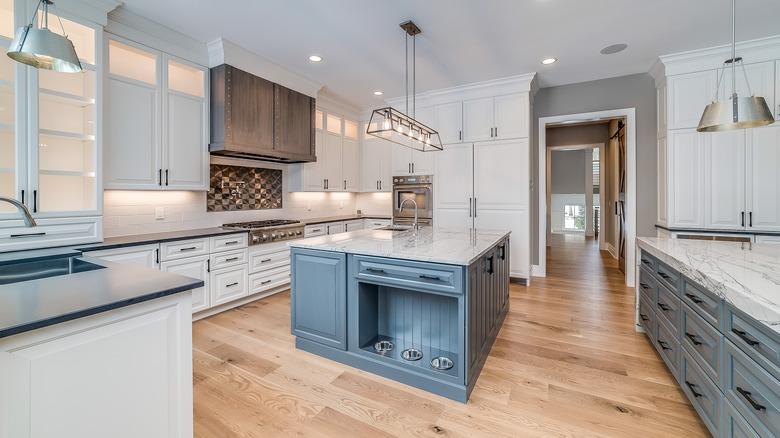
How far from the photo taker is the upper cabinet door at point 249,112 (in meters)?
3.51

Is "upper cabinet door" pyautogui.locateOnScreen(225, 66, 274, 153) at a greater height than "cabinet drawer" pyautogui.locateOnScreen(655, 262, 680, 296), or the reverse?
"upper cabinet door" pyautogui.locateOnScreen(225, 66, 274, 153)

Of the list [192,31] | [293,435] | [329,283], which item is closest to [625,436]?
[293,435]

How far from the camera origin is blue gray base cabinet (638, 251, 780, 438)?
1.15m

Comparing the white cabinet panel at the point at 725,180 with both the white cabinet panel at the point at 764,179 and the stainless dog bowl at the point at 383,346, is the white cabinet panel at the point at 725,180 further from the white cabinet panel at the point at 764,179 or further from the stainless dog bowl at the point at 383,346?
the stainless dog bowl at the point at 383,346

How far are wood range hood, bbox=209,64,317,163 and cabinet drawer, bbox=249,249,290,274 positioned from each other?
120 centimetres

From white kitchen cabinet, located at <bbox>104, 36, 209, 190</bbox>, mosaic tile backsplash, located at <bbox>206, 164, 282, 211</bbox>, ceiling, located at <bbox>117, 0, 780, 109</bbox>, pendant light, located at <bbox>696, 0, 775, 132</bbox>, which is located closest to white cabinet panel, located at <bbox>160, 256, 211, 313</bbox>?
white kitchen cabinet, located at <bbox>104, 36, 209, 190</bbox>

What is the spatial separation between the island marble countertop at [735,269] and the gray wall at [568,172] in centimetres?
895

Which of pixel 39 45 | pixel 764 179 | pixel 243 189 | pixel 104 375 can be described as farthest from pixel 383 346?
pixel 764 179

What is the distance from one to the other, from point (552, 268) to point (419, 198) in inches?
102

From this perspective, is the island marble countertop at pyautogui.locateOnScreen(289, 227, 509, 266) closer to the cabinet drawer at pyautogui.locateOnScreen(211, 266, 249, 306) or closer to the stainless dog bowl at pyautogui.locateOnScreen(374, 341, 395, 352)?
the stainless dog bowl at pyautogui.locateOnScreen(374, 341, 395, 352)

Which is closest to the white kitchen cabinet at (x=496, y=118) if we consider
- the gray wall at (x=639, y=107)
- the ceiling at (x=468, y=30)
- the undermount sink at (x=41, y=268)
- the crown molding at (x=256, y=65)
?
the ceiling at (x=468, y=30)

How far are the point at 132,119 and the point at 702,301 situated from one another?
4244mm

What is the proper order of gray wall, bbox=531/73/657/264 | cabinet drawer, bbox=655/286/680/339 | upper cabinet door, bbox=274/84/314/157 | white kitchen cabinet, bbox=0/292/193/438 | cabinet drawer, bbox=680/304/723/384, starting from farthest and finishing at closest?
gray wall, bbox=531/73/657/264
upper cabinet door, bbox=274/84/314/157
cabinet drawer, bbox=655/286/680/339
cabinet drawer, bbox=680/304/723/384
white kitchen cabinet, bbox=0/292/193/438

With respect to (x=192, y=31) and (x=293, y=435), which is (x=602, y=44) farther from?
(x=293, y=435)
